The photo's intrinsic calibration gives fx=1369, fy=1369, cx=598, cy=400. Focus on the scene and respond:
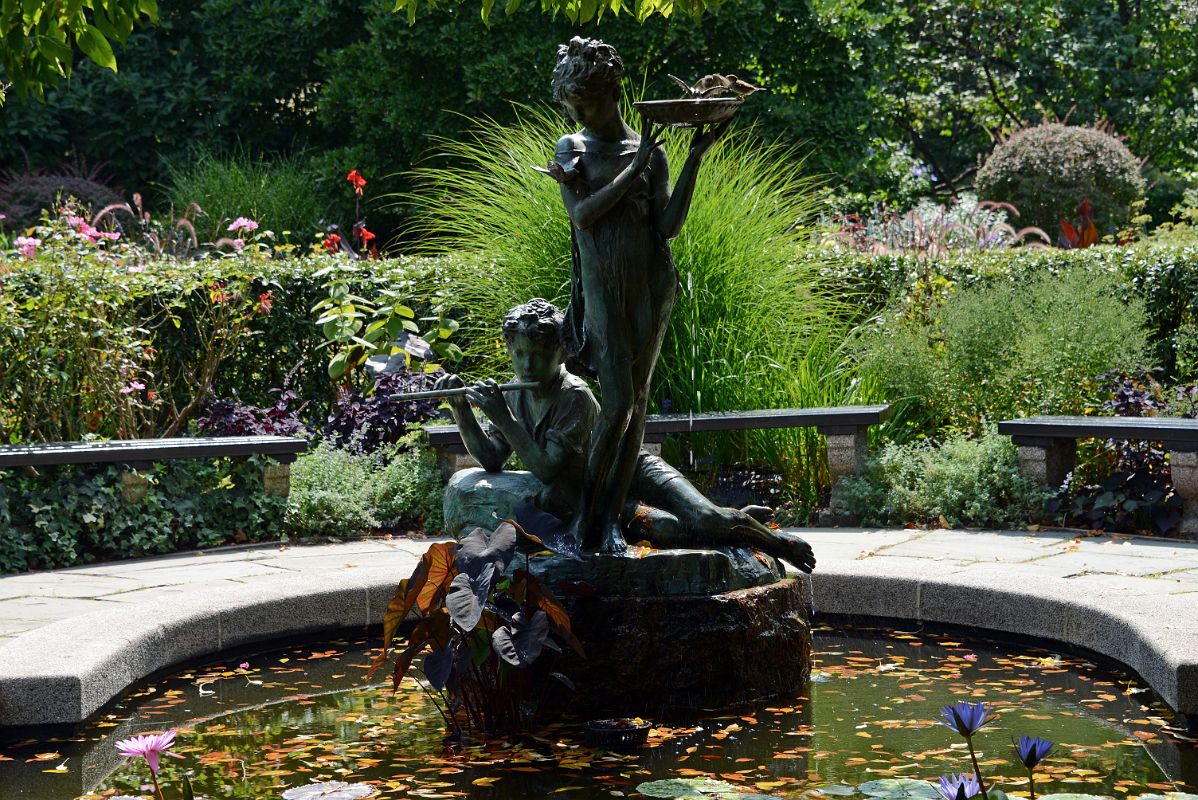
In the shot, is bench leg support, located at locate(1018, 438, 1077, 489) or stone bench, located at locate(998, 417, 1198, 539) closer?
stone bench, located at locate(998, 417, 1198, 539)

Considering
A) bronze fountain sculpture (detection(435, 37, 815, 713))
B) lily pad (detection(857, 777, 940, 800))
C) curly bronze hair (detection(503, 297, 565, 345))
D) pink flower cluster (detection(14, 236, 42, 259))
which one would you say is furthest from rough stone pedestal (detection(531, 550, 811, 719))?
pink flower cluster (detection(14, 236, 42, 259))

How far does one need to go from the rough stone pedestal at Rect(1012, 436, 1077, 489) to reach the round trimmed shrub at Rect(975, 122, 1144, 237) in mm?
10624

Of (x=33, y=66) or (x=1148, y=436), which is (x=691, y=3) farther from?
(x=1148, y=436)

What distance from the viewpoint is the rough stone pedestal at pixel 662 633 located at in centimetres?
448

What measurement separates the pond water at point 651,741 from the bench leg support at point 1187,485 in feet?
8.26

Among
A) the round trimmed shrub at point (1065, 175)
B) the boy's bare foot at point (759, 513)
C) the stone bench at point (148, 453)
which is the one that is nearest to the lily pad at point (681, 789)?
the boy's bare foot at point (759, 513)

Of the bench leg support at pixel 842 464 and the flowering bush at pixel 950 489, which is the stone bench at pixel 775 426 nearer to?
the bench leg support at pixel 842 464

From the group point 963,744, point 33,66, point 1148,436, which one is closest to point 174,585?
point 33,66

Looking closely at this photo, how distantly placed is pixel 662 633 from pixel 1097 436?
383 cm

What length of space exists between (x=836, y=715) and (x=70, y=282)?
5390 millimetres

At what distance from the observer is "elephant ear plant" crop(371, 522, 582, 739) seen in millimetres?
3953

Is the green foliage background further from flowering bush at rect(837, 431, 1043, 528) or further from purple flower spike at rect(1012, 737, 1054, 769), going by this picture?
purple flower spike at rect(1012, 737, 1054, 769)

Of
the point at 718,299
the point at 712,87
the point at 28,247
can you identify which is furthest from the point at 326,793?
the point at 28,247

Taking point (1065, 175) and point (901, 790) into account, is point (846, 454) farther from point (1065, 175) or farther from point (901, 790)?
point (1065, 175)
